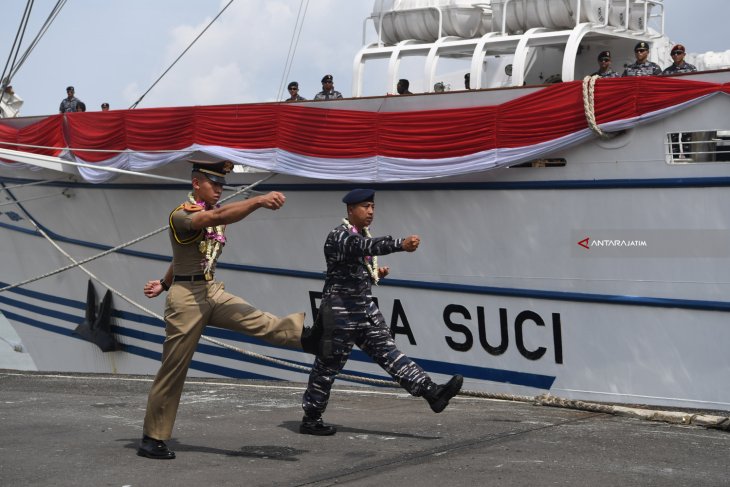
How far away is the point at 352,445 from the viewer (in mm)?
6320

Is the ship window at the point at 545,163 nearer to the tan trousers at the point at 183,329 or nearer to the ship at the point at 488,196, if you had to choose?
the ship at the point at 488,196

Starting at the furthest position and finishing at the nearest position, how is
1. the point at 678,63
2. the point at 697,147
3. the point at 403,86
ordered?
the point at 403,86 → the point at 678,63 → the point at 697,147

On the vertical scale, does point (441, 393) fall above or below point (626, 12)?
below

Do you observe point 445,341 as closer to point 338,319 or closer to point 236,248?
point 236,248

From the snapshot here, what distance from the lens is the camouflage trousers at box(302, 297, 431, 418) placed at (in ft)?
21.4

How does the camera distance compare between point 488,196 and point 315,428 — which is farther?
point 488,196

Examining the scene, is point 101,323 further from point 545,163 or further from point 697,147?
point 697,147

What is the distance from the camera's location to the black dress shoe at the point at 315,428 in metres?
6.60

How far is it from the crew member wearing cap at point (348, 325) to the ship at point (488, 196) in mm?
2590

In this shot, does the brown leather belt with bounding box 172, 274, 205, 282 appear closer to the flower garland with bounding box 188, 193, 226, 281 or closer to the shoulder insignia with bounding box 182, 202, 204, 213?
the flower garland with bounding box 188, 193, 226, 281

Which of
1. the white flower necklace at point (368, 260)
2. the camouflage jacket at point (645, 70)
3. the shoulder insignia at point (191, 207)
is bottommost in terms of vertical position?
the white flower necklace at point (368, 260)

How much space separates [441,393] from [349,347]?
61 centimetres

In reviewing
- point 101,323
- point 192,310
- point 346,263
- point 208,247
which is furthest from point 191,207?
point 101,323

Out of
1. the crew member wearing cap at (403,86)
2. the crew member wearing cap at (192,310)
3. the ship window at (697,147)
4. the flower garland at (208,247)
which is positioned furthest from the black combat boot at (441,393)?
the crew member wearing cap at (403,86)
